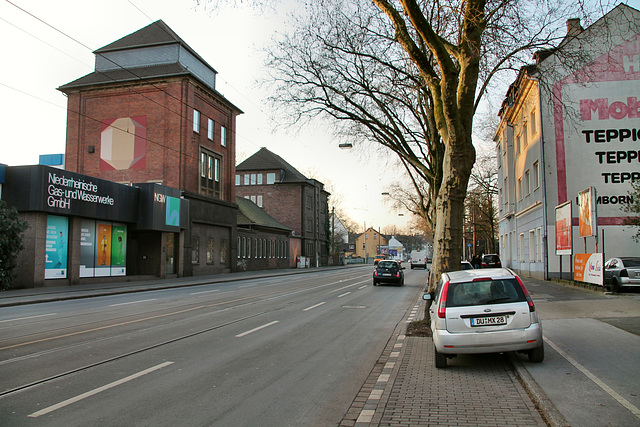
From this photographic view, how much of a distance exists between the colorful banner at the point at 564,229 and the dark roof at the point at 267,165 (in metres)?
49.5

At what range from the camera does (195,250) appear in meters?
37.4

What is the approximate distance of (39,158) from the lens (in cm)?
3556

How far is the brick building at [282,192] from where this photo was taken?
2808 inches

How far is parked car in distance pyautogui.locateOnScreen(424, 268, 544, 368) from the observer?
6.89 meters

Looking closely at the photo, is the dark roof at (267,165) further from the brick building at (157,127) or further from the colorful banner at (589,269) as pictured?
the colorful banner at (589,269)

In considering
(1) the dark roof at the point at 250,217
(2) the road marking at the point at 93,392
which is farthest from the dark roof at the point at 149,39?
(2) the road marking at the point at 93,392

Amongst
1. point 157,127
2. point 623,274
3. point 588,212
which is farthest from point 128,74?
point 623,274

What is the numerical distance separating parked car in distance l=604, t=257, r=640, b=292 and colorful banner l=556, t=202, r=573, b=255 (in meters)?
2.90

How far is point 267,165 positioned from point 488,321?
67.2 metres

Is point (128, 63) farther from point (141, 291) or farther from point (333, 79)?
point (333, 79)

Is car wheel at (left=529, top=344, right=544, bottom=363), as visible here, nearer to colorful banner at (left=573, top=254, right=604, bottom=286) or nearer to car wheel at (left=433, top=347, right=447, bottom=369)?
car wheel at (left=433, top=347, right=447, bottom=369)

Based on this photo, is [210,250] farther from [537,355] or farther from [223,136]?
[537,355]

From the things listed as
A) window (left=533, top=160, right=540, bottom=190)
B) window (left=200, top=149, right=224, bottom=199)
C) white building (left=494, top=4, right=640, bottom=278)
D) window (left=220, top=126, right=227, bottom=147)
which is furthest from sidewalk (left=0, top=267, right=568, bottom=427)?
window (left=220, top=126, right=227, bottom=147)

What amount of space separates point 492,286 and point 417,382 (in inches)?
76.0
